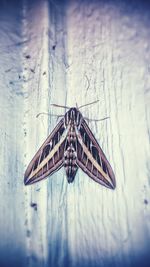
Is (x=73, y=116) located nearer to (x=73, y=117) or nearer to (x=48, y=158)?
(x=73, y=117)

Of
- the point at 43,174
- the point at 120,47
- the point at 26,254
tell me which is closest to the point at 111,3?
the point at 120,47

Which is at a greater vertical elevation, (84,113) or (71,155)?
(84,113)

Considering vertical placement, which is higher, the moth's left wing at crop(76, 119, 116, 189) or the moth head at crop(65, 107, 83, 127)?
the moth head at crop(65, 107, 83, 127)

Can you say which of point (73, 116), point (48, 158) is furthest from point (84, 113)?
point (48, 158)

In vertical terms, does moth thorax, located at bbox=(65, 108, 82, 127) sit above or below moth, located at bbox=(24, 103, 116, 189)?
above
